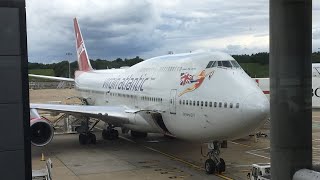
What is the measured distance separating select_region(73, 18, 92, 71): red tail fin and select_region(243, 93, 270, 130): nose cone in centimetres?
2294

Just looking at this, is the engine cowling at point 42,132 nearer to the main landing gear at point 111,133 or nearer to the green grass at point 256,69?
the main landing gear at point 111,133

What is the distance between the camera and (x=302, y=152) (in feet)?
23.8

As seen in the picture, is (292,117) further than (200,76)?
No

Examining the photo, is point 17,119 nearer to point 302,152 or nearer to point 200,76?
point 302,152

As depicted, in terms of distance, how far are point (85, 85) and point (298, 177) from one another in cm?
2687

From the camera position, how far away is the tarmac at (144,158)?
16639 millimetres

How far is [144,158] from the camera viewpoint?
1983 centimetres

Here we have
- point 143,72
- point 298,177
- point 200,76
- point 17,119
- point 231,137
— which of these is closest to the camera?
point 298,177

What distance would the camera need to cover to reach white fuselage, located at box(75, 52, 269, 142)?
14.9m

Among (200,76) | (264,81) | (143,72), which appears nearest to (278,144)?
(200,76)

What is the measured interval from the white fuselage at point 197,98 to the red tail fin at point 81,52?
1405 cm

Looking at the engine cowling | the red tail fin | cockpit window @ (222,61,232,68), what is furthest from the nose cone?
the red tail fin

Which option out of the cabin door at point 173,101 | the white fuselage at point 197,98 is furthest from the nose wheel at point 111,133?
the cabin door at point 173,101

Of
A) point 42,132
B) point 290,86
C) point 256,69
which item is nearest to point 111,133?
point 42,132
